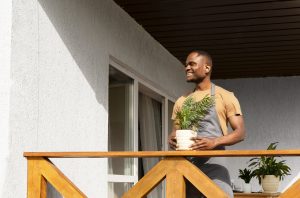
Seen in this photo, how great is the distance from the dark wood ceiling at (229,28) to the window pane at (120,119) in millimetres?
698

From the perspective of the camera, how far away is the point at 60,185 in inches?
137

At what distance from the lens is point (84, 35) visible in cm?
477

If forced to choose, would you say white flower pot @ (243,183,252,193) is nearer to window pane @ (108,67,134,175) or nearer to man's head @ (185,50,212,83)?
window pane @ (108,67,134,175)

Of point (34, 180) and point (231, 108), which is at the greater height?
point (231, 108)

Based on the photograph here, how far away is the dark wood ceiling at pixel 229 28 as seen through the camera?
554cm

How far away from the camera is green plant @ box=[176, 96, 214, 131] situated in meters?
Result: 3.27

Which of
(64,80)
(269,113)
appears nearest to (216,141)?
(64,80)

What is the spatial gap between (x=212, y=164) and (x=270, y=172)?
15.7 ft

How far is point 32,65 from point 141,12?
213cm

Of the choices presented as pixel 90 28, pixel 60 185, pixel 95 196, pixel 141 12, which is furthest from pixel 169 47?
pixel 60 185

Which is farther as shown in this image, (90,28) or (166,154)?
(90,28)

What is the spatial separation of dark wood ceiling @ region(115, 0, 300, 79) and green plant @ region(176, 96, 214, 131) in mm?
2261

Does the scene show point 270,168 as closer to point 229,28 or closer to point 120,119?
point 229,28

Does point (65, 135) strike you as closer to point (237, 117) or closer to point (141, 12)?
point (237, 117)
